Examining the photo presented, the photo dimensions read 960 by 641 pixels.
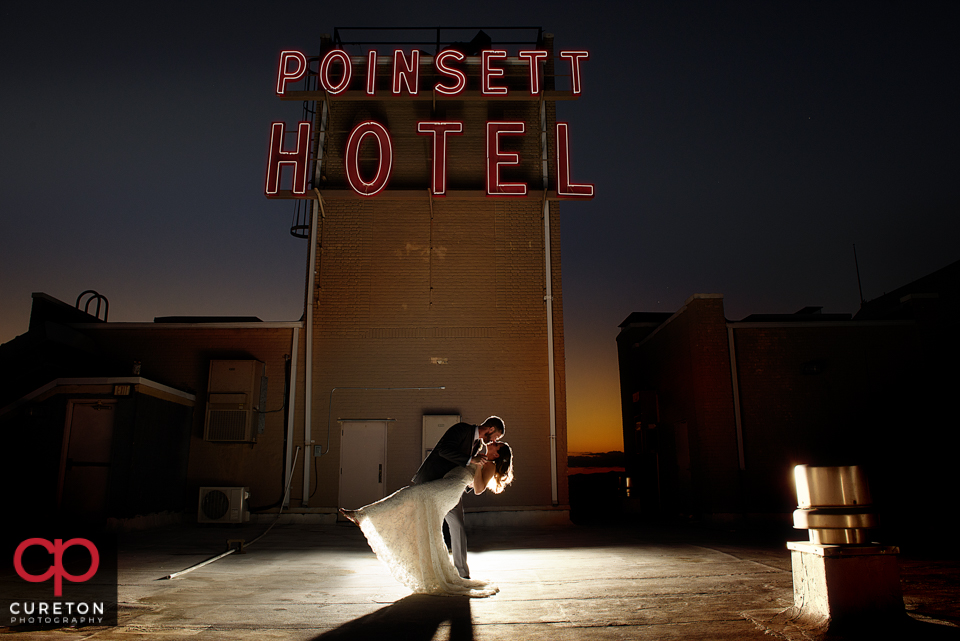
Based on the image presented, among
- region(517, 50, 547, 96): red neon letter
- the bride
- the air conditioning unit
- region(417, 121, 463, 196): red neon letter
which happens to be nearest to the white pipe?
the air conditioning unit

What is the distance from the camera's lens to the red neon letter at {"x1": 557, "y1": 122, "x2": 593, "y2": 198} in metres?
13.5

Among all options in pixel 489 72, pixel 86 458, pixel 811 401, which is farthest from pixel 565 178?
pixel 86 458

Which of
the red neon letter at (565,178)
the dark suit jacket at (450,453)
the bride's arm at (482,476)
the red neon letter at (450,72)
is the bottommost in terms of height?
the bride's arm at (482,476)

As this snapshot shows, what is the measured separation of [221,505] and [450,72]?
1088 cm

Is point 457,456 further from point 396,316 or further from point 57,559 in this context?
point 396,316

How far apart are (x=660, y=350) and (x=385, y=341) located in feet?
25.4

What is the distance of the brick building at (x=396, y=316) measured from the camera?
42.1 feet

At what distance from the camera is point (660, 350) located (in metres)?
16.4

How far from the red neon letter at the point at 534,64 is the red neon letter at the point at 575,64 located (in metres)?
0.68

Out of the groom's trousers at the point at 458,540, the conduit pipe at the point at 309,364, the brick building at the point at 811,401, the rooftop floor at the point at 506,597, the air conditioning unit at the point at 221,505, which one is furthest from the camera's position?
the conduit pipe at the point at 309,364

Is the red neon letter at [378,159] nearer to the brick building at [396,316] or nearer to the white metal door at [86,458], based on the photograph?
the brick building at [396,316]

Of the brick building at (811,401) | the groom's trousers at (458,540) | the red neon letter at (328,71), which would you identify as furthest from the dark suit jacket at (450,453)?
the red neon letter at (328,71)
